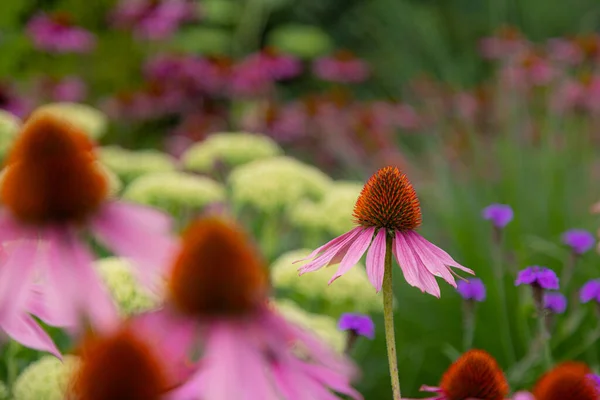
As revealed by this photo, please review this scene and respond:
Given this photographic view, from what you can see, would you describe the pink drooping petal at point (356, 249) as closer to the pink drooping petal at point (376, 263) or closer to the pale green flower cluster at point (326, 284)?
the pink drooping petal at point (376, 263)

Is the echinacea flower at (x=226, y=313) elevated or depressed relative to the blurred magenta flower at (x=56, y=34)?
depressed

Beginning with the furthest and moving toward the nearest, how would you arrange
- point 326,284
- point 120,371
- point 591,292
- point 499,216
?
point 326,284 → point 499,216 → point 591,292 → point 120,371

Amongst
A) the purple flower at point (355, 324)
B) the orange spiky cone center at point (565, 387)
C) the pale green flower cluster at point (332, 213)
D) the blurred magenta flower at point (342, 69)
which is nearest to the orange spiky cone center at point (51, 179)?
the orange spiky cone center at point (565, 387)

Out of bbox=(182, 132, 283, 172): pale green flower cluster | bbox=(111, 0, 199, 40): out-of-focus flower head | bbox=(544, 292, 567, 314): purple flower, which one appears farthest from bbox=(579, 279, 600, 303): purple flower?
bbox=(111, 0, 199, 40): out-of-focus flower head

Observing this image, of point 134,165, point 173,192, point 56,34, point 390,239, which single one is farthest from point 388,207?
point 56,34

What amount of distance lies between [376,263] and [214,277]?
0.28 metres

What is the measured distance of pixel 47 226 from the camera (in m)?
0.39

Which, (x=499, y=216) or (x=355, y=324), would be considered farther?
(x=499, y=216)

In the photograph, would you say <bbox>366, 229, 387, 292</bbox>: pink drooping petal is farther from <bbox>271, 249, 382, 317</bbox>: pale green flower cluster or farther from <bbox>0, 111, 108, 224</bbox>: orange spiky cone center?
<bbox>271, 249, 382, 317</bbox>: pale green flower cluster

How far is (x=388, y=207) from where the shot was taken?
659 mm

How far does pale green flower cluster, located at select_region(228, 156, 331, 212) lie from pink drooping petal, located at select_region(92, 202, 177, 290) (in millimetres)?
1066

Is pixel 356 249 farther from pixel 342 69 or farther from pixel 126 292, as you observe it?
pixel 342 69

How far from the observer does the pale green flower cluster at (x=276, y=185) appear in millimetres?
1502

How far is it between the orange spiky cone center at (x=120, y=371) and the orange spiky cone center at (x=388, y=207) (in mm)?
346
